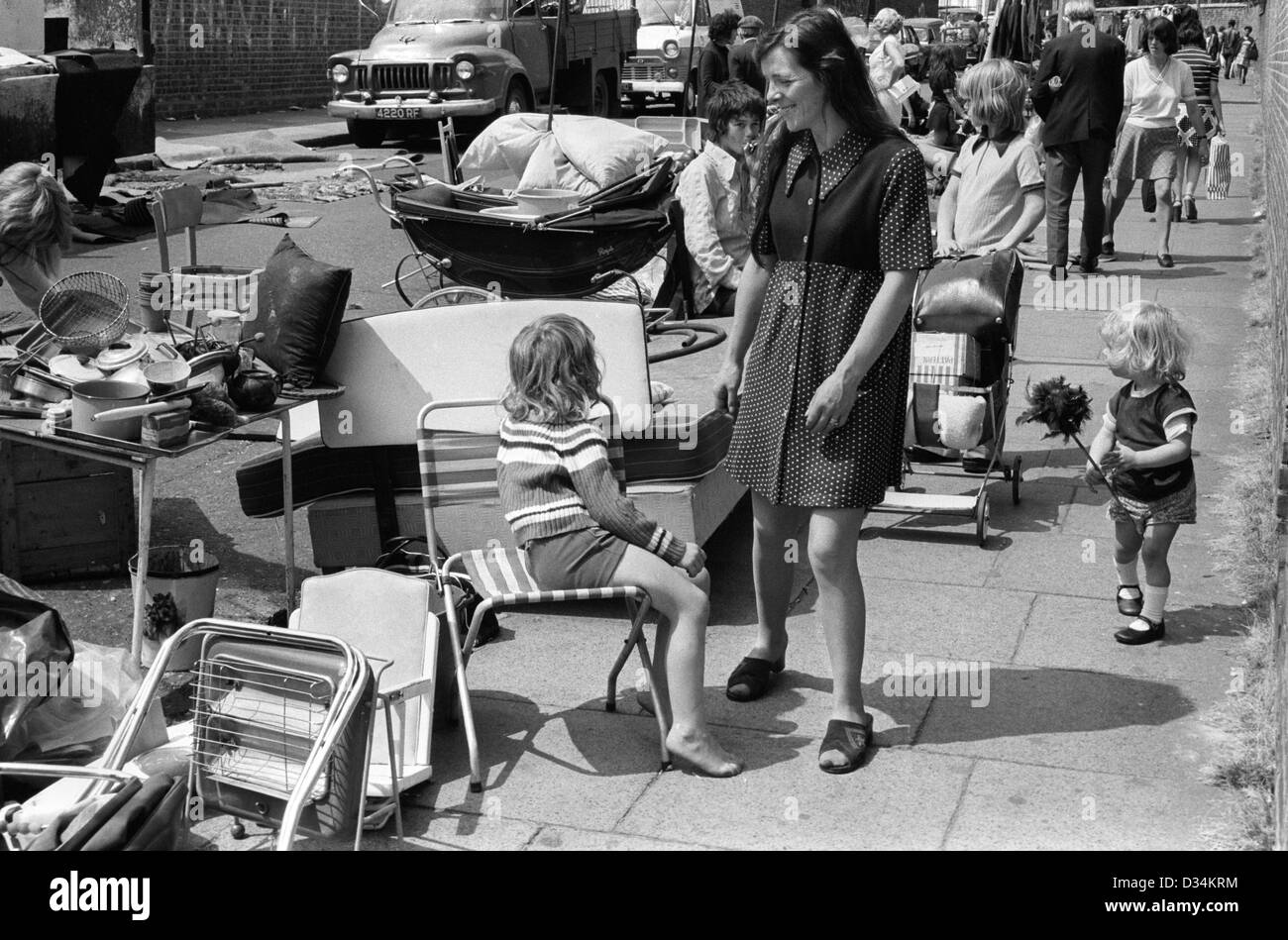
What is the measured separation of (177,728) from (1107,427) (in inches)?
122

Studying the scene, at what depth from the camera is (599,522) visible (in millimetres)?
4070

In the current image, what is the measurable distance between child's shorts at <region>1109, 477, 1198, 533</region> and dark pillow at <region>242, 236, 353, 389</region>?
2740 millimetres

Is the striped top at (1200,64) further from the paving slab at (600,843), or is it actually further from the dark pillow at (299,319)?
the paving slab at (600,843)

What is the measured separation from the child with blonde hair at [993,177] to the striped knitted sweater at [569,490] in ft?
10.6

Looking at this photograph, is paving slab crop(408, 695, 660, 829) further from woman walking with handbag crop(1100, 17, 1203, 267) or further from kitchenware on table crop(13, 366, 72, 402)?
woman walking with handbag crop(1100, 17, 1203, 267)

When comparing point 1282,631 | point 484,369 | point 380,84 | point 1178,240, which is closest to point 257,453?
point 484,369

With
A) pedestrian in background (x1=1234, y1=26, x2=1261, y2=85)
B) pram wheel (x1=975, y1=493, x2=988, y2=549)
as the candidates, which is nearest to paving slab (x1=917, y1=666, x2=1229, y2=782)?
pram wheel (x1=975, y1=493, x2=988, y2=549)

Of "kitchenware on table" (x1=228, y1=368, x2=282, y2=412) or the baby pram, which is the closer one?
"kitchenware on table" (x1=228, y1=368, x2=282, y2=412)

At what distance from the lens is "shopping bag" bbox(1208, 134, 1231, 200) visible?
14.3m

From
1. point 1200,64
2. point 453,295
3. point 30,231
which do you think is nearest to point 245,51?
point 1200,64

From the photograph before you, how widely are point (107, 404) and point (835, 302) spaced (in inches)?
82.4

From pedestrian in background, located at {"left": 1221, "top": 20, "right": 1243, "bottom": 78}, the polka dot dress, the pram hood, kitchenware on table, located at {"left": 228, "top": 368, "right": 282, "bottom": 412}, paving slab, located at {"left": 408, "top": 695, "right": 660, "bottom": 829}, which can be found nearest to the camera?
paving slab, located at {"left": 408, "top": 695, "right": 660, "bottom": 829}

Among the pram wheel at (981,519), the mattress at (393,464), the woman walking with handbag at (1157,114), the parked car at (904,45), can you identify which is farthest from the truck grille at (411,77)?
the pram wheel at (981,519)

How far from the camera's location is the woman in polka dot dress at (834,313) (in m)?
3.96
